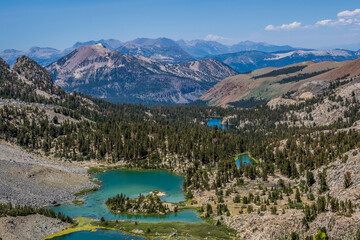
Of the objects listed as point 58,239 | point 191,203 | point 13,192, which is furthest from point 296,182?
point 13,192

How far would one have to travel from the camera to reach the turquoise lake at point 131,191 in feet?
335

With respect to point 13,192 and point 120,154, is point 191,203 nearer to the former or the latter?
point 13,192

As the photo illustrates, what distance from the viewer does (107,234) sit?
88.7 metres

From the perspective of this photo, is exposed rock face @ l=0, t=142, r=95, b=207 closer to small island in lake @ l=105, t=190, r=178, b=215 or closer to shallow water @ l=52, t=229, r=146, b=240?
small island in lake @ l=105, t=190, r=178, b=215

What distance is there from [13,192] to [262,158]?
103 meters

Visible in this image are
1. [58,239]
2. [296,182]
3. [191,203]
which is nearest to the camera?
[58,239]

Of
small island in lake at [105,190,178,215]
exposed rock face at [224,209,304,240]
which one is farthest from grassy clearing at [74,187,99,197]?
exposed rock face at [224,209,304,240]

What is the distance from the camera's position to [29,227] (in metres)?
85.8

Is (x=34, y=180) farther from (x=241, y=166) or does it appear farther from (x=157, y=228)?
(x=241, y=166)

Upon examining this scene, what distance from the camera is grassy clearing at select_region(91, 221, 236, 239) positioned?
8538 cm

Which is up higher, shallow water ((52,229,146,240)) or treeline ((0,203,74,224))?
treeline ((0,203,74,224))

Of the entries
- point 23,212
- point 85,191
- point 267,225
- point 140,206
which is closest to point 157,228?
point 140,206

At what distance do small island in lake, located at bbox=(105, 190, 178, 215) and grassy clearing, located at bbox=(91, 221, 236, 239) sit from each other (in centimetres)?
1035

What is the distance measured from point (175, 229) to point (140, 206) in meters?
22.5
